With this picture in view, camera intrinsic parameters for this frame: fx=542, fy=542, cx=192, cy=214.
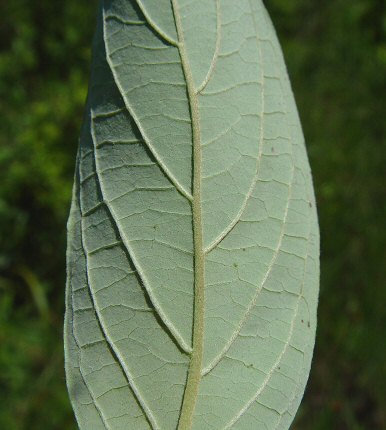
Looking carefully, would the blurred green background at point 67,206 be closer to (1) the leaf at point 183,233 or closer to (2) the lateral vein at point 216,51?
(1) the leaf at point 183,233

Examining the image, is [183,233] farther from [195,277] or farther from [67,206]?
[67,206]

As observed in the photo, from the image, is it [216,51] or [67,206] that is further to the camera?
[67,206]

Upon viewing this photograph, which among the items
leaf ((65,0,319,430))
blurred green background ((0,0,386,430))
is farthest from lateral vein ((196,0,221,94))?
blurred green background ((0,0,386,430))

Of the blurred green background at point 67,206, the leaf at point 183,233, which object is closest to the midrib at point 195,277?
the leaf at point 183,233

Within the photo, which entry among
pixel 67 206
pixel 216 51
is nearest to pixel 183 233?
pixel 216 51

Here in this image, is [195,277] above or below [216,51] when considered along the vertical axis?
below

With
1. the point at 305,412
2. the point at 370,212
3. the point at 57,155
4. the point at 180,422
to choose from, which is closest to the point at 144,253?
the point at 180,422

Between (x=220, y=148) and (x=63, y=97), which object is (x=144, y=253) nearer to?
(x=220, y=148)
